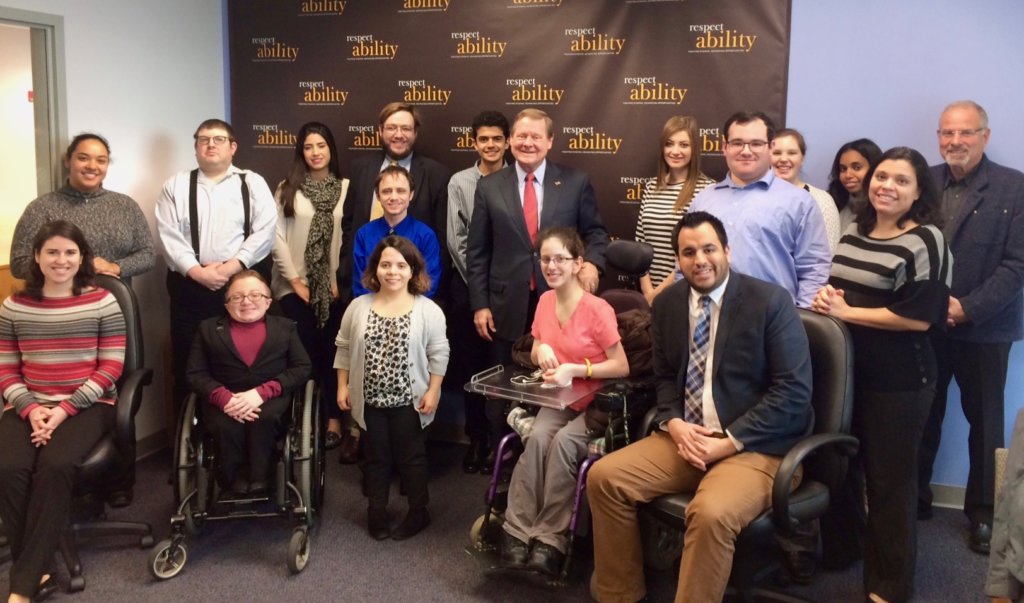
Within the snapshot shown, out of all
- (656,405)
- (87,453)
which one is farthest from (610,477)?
(87,453)

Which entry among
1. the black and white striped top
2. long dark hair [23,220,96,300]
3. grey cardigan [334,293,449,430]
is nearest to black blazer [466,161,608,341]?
grey cardigan [334,293,449,430]

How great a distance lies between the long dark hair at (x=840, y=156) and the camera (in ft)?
11.3

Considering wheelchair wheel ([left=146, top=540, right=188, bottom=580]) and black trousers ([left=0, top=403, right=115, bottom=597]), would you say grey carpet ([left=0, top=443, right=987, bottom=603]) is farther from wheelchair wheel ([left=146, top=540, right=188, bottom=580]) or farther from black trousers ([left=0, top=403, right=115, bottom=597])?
black trousers ([left=0, top=403, right=115, bottom=597])

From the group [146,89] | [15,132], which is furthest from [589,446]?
[15,132]

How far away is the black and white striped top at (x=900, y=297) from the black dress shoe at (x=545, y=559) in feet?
3.69

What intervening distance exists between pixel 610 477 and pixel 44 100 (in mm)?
2929

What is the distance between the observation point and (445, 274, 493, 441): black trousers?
405 cm

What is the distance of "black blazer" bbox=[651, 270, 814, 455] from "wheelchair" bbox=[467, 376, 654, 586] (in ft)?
0.62

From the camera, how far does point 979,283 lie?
321 cm

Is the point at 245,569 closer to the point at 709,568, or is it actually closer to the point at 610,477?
the point at 610,477

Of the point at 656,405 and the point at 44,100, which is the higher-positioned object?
the point at 44,100

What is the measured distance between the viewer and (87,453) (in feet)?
9.68

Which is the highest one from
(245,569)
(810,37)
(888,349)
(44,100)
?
(810,37)

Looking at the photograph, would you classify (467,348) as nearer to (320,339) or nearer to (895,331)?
(320,339)
